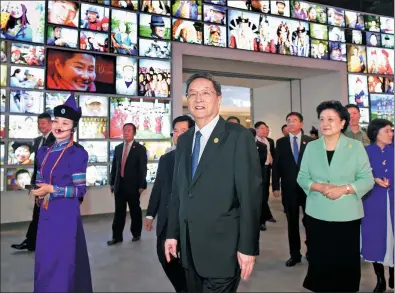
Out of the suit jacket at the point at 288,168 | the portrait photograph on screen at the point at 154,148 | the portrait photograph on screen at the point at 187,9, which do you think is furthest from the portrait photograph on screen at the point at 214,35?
the suit jacket at the point at 288,168

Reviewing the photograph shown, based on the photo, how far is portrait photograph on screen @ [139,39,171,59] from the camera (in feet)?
21.8

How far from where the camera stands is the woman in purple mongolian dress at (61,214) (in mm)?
2354

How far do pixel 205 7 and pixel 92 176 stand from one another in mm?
4057

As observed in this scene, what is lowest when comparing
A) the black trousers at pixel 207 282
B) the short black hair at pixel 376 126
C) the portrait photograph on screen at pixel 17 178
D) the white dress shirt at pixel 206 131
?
the black trousers at pixel 207 282

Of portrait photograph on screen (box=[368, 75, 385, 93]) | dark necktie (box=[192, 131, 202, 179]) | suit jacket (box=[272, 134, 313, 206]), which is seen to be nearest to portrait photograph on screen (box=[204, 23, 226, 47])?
suit jacket (box=[272, 134, 313, 206])

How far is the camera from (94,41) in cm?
623

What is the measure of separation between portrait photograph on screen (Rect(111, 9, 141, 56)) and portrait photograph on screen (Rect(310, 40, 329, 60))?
168 inches

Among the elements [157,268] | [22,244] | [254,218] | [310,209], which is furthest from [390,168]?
[22,244]

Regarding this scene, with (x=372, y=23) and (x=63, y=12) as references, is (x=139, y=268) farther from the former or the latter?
(x=372, y=23)

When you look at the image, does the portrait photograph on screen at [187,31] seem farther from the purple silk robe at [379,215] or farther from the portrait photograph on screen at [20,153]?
the purple silk robe at [379,215]

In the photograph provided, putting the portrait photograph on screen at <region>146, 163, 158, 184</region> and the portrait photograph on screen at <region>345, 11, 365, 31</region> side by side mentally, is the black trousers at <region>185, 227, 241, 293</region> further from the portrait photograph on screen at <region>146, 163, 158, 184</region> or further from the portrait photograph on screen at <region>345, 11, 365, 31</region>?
the portrait photograph on screen at <region>345, 11, 365, 31</region>

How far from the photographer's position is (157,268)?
345 cm

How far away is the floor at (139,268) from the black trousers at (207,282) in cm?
136

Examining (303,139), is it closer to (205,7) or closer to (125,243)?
(125,243)
